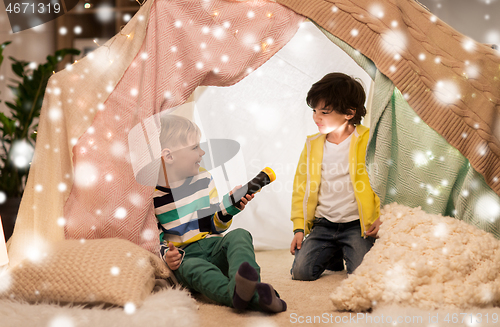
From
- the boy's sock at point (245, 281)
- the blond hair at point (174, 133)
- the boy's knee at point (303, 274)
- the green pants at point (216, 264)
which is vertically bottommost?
the boy's knee at point (303, 274)

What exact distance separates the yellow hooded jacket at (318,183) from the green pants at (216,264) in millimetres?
398

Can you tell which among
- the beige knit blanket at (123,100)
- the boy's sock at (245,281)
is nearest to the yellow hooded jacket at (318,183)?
A: the beige knit blanket at (123,100)

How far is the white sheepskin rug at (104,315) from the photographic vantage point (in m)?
0.72

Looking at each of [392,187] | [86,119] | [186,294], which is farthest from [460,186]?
[86,119]

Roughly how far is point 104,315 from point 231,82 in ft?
2.36

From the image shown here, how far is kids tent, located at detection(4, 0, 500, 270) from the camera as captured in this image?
0.98 m

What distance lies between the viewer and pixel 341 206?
1.33 m

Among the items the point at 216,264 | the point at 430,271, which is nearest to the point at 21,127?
the point at 216,264

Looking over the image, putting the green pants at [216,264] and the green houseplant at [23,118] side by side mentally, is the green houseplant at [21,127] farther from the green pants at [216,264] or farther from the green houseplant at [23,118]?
the green pants at [216,264]

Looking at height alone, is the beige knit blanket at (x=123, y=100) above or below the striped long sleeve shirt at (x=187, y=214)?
above

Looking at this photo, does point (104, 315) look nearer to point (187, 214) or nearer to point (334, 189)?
point (187, 214)

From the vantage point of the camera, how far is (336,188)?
1336 mm

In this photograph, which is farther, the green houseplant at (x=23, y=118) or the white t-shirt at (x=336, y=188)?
the green houseplant at (x=23, y=118)

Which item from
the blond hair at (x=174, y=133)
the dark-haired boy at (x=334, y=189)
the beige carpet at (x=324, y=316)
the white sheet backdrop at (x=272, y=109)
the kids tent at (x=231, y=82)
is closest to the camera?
the beige carpet at (x=324, y=316)
